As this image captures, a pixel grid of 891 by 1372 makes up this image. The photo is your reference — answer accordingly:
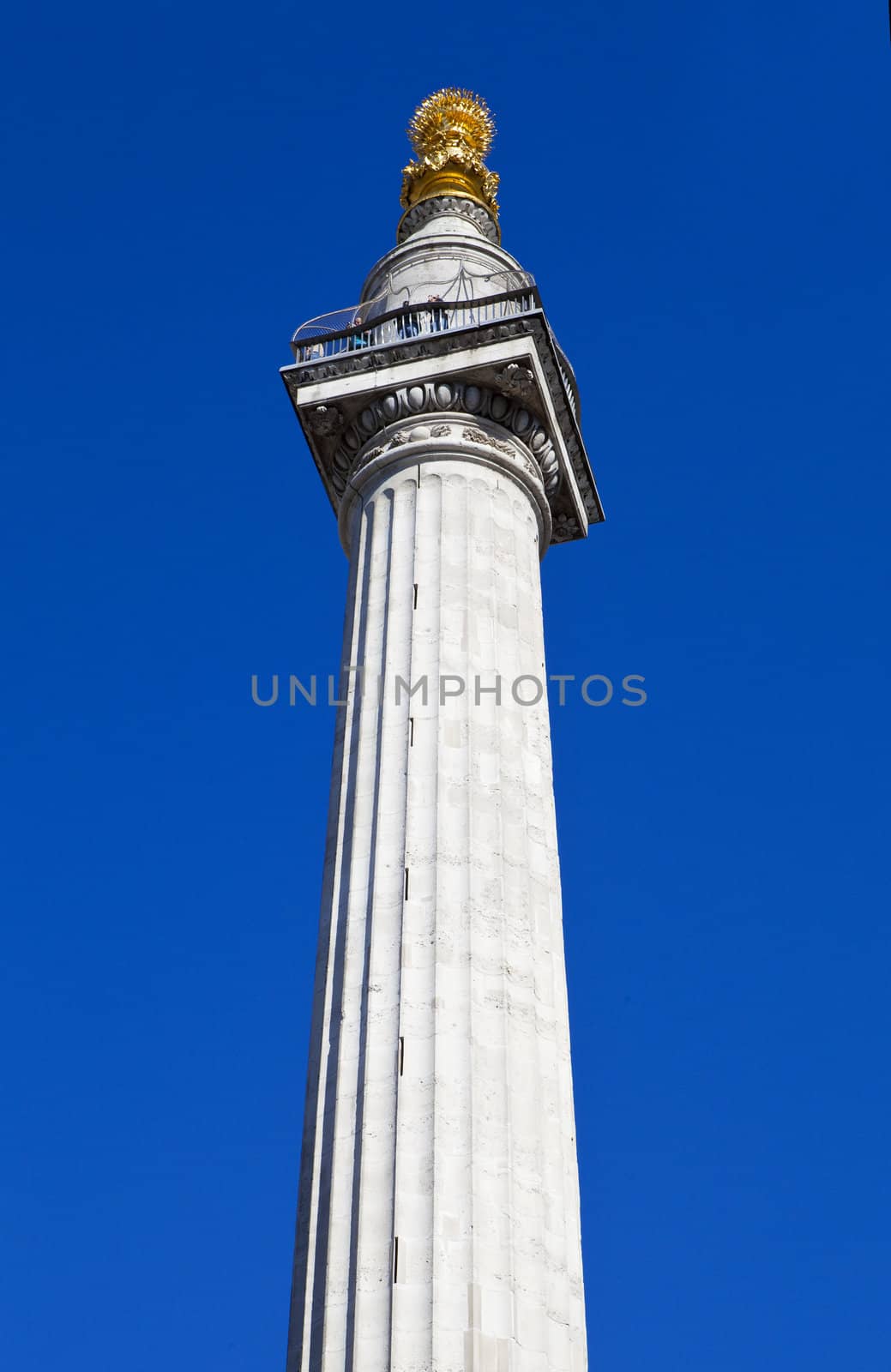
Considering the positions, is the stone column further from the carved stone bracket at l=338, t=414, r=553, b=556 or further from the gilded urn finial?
the gilded urn finial

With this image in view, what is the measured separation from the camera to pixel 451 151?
40406 mm

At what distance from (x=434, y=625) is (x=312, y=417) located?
633cm

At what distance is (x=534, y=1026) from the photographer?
23.3 m

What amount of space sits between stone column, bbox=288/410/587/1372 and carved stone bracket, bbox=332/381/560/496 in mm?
354

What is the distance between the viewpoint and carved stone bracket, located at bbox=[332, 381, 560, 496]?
102 ft

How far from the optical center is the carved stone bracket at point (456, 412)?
31.0 meters

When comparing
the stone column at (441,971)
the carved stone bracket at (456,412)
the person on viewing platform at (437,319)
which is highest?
the person on viewing platform at (437,319)

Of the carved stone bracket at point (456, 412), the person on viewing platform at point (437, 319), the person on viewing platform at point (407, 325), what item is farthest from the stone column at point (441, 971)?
the person on viewing platform at point (407, 325)

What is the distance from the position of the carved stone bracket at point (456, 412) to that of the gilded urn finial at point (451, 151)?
9.50 m

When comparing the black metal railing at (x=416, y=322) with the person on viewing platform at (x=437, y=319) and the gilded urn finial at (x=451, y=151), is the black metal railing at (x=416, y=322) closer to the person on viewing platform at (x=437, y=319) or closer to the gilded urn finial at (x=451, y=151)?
the person on viewing platform at (x=437, y=319)

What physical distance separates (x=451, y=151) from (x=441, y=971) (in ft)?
77.5

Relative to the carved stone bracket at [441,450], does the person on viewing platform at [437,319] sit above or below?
above

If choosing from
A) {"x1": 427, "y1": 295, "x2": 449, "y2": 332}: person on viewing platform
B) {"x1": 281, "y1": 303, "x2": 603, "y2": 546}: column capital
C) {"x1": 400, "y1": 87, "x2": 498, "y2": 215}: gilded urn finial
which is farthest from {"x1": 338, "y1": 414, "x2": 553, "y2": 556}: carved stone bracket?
{"x1": 400, "y1": 87, "x2": 498, "y2": 215}: gilded urn finial

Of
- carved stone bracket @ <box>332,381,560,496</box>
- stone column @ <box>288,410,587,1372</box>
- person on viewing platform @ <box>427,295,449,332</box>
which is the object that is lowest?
stone column @ <box>288,410,587,1372</box>
